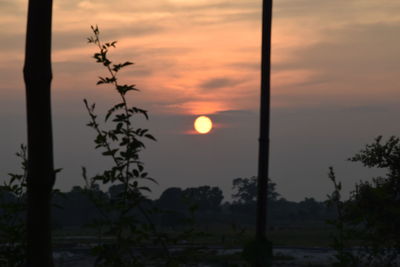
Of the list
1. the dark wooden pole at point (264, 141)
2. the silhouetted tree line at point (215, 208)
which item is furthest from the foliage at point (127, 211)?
the silhouetted tree line at point (215, 208)

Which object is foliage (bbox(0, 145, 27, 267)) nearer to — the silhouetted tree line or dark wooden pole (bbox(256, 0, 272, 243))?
dark wooden pole (bbox(256, 0, 272, 243))

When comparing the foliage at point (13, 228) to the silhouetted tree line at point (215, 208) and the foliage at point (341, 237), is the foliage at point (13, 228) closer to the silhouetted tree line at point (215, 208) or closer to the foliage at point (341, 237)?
the foliage at point (341, 237)

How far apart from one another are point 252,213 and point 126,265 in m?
119

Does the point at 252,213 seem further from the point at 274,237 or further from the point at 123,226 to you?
the point at 123,226

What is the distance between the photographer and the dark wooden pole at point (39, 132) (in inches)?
182

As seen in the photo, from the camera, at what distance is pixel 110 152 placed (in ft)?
18.5

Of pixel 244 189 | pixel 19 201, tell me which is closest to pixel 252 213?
pixel 244 189

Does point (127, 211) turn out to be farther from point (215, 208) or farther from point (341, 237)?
point (215, 208)

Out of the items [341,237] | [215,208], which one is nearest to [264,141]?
[341,237]

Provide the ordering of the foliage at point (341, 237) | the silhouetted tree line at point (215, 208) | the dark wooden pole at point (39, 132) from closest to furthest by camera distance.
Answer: the dark wooden pole at point (39, 132), the foliage at point (341, 237), the silhouetted tree line at point (215, 208)

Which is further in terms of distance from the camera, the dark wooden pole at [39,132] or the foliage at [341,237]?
the foliage at [341,237]

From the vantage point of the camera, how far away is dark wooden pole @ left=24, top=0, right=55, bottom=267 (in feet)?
15.2

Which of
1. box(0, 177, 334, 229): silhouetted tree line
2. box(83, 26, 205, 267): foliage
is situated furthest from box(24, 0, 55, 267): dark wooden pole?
box(0, 177, 334, 229): silhouetted tree line

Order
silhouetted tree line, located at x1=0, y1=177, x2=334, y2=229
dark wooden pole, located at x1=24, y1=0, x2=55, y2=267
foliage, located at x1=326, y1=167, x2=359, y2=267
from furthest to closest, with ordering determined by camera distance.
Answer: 1. silhouetted tree line, located at x1=0, y1=177, x2=334, y2=229
2. foliage, located at x1=326, y1=167, x2=359, y2=267
3. dark wooden pole, located at x1=24, y1=0, x2=55, y2=267
